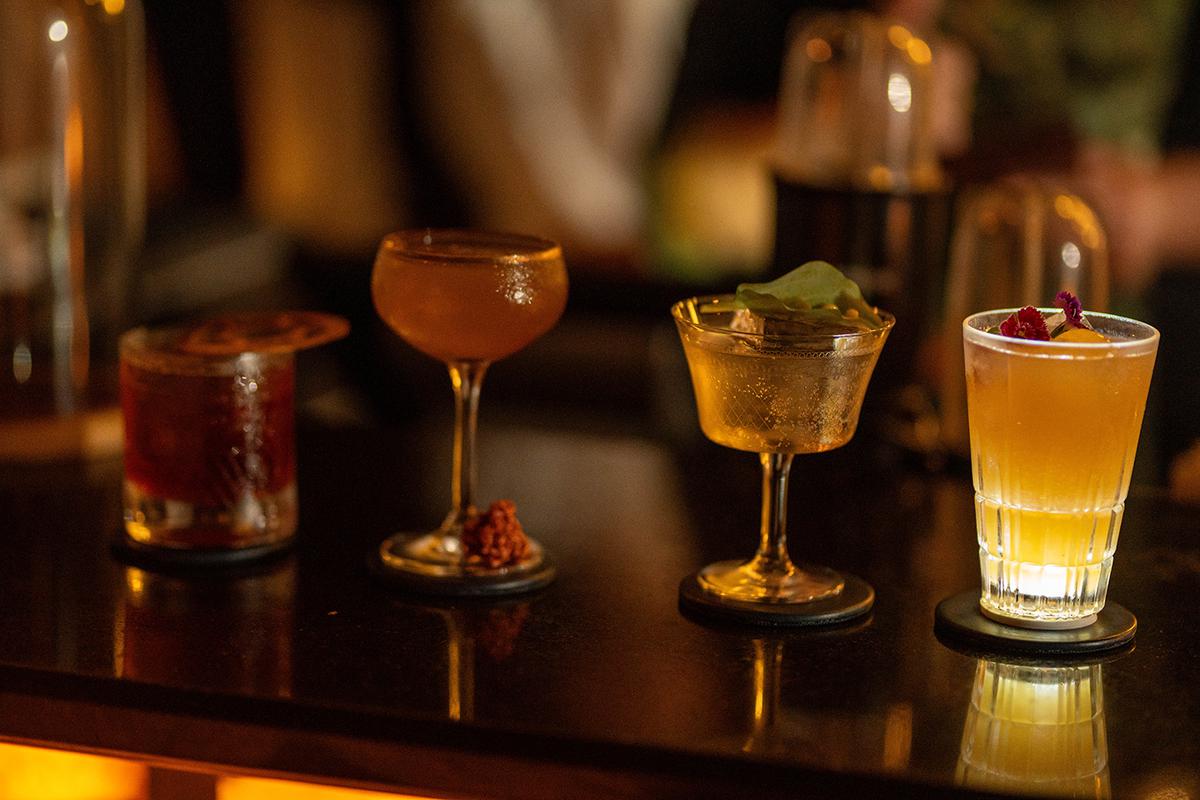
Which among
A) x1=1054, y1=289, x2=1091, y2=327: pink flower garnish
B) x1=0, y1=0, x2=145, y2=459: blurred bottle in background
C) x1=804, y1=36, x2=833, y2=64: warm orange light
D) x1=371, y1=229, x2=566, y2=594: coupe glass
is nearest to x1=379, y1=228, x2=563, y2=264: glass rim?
x1=371, y1=229, x2=566, y2=594: coupe glass

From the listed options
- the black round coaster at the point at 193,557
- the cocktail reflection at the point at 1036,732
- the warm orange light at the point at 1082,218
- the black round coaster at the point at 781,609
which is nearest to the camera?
the cocktail reflection at the point at 1036,732

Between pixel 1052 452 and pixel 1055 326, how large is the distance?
0.26 feet

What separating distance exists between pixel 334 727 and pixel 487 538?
0.26m

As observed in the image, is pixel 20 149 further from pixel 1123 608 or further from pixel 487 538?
pixel 1123 608

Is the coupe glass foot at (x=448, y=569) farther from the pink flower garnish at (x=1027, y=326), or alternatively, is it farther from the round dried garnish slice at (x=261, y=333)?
the pink flower garnish at (x=1027, y=326)

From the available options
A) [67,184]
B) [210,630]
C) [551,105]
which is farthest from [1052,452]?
[551,105]

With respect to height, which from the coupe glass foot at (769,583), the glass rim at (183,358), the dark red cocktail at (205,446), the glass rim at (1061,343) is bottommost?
the coupe glass foot at (769,583)

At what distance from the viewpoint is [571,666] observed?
942mm

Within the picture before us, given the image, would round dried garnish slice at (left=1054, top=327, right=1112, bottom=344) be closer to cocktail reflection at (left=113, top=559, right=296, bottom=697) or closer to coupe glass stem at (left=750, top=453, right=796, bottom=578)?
coupe glass stem at (left=750, top=453, right=796, bottom=578)

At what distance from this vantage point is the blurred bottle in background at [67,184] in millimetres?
1538

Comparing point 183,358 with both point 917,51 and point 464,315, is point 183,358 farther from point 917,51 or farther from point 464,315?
point 917,51

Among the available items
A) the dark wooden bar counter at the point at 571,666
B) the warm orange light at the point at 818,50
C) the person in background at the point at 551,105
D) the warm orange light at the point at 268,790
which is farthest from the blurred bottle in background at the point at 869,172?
the person in background at the point at 551,105

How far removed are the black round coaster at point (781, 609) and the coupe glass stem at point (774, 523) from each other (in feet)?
0.13

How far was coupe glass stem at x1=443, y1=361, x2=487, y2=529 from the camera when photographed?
1.12 metres
